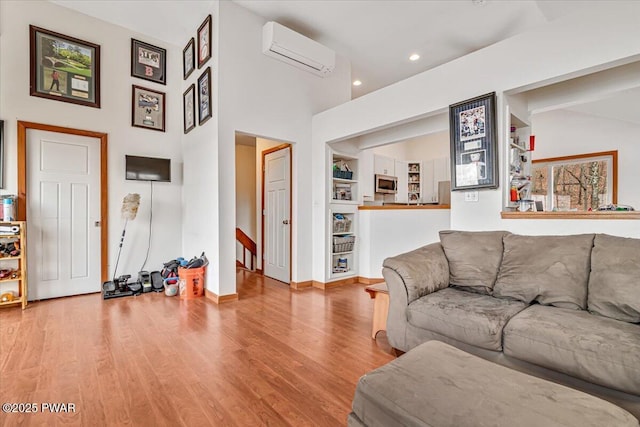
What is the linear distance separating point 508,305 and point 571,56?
1930 mm

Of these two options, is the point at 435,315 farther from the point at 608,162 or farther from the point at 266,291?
the point at 608,162

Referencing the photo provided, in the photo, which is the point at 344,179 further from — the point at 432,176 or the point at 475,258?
the point at 432,176

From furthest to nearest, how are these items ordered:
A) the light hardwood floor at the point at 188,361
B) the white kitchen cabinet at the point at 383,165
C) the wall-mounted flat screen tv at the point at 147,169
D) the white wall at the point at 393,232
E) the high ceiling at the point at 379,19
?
the white kitchen cabinet at the point at 383,165
the white wall at the point at 393,232
the wall-mounted flat screen tv at the point at 147,169
the high ceiling at the point at 379,19
the light hardwood floor at the point at 188,361

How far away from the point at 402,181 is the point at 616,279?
237 inches

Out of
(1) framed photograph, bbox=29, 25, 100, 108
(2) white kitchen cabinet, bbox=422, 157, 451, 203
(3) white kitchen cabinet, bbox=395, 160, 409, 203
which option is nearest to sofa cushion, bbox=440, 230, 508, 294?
(1) framed photograph, bbox=29, 25, 100, 108

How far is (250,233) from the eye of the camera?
20.1 feet

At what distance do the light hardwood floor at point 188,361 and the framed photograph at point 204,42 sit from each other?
3078 millimetres

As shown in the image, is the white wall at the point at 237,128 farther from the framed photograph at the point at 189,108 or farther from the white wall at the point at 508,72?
the white wall at the point at 508,72

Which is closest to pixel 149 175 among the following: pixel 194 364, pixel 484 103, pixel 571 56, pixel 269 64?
pixel 269 64

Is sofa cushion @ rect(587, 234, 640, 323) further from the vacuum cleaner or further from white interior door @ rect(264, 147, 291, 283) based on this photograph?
the vacuum cleaner

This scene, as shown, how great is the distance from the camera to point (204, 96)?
3.82 m

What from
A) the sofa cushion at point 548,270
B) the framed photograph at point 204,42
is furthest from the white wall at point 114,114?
the sofa cushion at point 548,270

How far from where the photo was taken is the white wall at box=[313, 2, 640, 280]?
2080 millimetres

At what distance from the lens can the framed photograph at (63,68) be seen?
352cm
